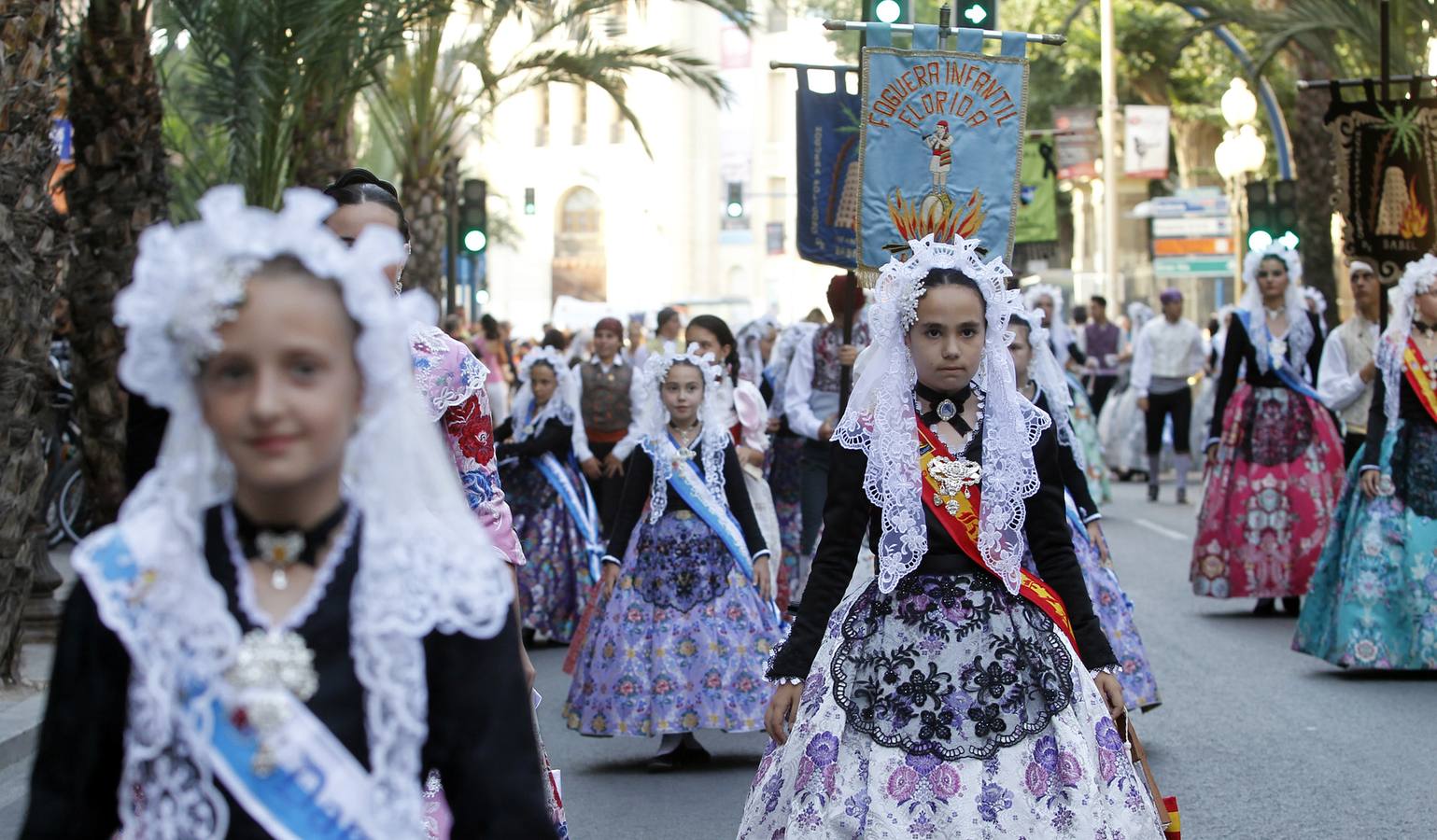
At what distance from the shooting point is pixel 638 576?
901 cm

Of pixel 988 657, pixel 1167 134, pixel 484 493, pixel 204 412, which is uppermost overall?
pixel 1167 134

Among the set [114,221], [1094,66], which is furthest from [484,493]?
[1094,66]

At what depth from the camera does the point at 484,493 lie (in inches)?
200

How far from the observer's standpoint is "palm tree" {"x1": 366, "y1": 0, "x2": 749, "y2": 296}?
19531mm

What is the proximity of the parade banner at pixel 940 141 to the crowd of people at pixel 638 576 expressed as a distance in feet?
2.03

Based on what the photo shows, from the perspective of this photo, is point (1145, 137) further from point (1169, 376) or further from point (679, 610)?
point (679, 610)

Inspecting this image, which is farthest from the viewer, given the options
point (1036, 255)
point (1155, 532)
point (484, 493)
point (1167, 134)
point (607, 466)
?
point (1167, 134)

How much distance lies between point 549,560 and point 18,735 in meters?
4.76

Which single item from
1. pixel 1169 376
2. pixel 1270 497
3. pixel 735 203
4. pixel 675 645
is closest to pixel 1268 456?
pixel 1270 497

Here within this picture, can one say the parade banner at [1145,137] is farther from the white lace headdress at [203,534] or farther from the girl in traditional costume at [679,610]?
the white lace headdress at [203,534]

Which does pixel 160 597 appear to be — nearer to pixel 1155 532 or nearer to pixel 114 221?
pixel 114 221

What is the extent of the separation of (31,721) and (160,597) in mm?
6683

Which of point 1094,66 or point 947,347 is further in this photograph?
point 1094,66

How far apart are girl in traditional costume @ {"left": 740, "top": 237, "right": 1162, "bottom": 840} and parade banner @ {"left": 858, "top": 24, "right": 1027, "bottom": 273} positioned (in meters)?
3.70
